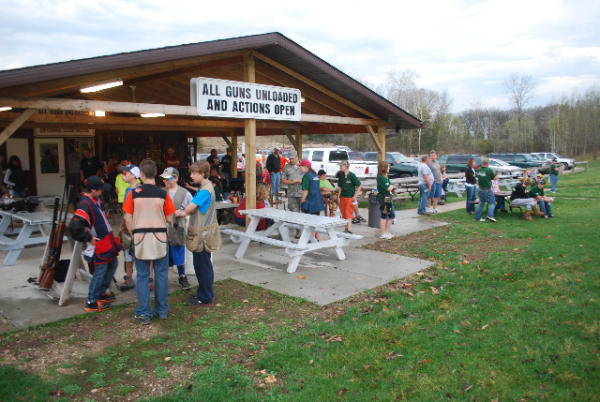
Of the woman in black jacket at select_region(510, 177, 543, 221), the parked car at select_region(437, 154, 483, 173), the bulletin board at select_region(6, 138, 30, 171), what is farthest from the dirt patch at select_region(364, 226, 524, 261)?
the parked car at select_region(437, 154, 483, 173)

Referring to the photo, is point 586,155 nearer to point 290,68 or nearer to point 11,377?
point 290,68

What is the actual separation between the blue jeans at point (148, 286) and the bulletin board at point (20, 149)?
1080cm

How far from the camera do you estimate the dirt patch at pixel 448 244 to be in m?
8.17

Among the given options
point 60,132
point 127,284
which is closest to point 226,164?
point 60,132

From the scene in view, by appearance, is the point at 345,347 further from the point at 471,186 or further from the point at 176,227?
the point at 471,186

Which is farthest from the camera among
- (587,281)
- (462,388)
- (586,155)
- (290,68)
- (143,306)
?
(586,155)

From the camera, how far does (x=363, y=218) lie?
12.3 metres

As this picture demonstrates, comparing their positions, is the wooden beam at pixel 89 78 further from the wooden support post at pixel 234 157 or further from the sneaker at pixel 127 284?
the wooden support post at pixel 234 157

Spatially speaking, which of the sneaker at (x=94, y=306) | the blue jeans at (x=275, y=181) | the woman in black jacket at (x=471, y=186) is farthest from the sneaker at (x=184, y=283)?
the blue jeans at (x=275, y=181)

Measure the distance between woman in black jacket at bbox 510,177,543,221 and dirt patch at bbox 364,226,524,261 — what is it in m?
1.97

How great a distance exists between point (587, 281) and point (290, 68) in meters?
6.54

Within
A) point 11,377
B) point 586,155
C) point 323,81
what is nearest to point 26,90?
point 11,377

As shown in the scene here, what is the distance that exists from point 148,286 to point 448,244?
610 cm

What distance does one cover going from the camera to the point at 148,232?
4.69m
